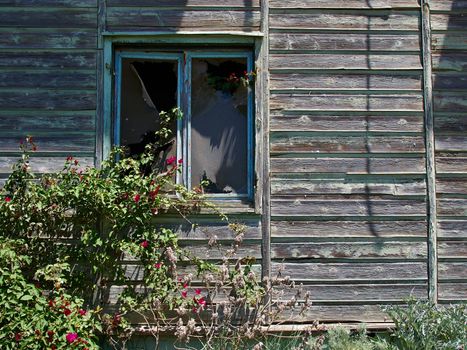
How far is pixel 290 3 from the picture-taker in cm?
568

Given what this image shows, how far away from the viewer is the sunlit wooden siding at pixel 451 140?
555 centimetres

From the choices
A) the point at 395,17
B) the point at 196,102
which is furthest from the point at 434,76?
the point at 196,102

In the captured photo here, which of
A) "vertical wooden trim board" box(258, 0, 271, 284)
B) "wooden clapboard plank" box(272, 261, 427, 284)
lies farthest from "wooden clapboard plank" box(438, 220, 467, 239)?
"vertical wooden trim board" box(258, 0, 271, 284)

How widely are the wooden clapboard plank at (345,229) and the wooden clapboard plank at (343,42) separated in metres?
1.57

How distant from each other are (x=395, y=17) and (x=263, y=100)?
1.45m

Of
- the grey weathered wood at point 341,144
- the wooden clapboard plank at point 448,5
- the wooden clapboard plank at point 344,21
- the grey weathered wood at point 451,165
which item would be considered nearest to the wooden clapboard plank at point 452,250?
the grey weathered wood at point 451,165

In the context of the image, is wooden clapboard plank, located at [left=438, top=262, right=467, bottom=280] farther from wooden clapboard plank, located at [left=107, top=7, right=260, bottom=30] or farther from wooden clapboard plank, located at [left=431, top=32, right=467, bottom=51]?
wooden clapboard plank, located at [left=107, top=7, right=260, bottom=30]

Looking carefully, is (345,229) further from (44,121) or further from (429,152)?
(44,121)

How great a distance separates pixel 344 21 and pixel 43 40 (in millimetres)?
2725

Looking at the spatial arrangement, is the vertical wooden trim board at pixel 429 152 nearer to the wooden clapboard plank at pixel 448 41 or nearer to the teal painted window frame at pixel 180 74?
the wooden clapboard plank at pixel 448 41

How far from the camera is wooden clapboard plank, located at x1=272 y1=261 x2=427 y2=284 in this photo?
5.46 metres

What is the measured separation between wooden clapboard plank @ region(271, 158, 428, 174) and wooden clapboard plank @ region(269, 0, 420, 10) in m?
1.40

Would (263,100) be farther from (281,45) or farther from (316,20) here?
(316,20)

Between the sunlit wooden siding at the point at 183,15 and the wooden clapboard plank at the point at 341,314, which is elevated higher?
the sunlit wooden siding at the point at 183,15
